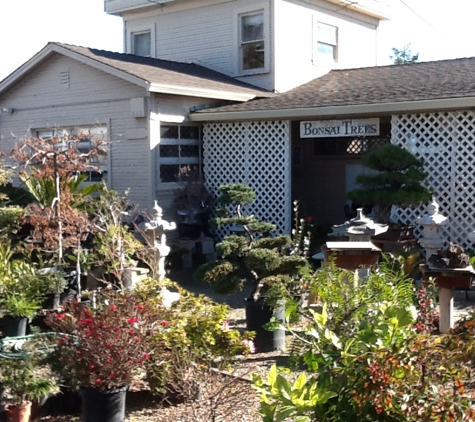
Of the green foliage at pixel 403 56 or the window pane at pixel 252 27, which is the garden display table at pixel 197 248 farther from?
the green foliage at pixel 403 56

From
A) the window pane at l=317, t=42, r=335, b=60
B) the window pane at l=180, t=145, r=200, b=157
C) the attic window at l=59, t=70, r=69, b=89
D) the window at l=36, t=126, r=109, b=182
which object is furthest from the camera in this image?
the window pane at l=317, t=42, r=335, b=60

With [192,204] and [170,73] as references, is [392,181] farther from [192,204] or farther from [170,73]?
[170,73]

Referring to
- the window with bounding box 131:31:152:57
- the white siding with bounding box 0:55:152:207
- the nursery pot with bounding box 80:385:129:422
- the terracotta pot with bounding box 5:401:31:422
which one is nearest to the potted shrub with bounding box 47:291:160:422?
the nursery pot with bounding box 80:385:129:422

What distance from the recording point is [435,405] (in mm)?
3043

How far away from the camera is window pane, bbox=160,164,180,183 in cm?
1373

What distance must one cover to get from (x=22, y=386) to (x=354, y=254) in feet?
11.4

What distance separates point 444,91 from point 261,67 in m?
5.11

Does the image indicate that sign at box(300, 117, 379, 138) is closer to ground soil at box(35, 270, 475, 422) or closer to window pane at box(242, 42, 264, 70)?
window pane at box(242, 42, 264, 70)

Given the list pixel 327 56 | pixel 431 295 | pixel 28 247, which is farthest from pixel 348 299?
pixel 327 56

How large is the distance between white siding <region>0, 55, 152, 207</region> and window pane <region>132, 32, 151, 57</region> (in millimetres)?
3523

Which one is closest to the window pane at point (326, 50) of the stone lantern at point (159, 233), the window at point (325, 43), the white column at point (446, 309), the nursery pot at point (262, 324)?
the window at point (325, 43)

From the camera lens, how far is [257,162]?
13961 mm

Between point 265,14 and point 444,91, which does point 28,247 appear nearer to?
point 444,91

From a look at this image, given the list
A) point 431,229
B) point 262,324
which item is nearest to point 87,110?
point 431,229
